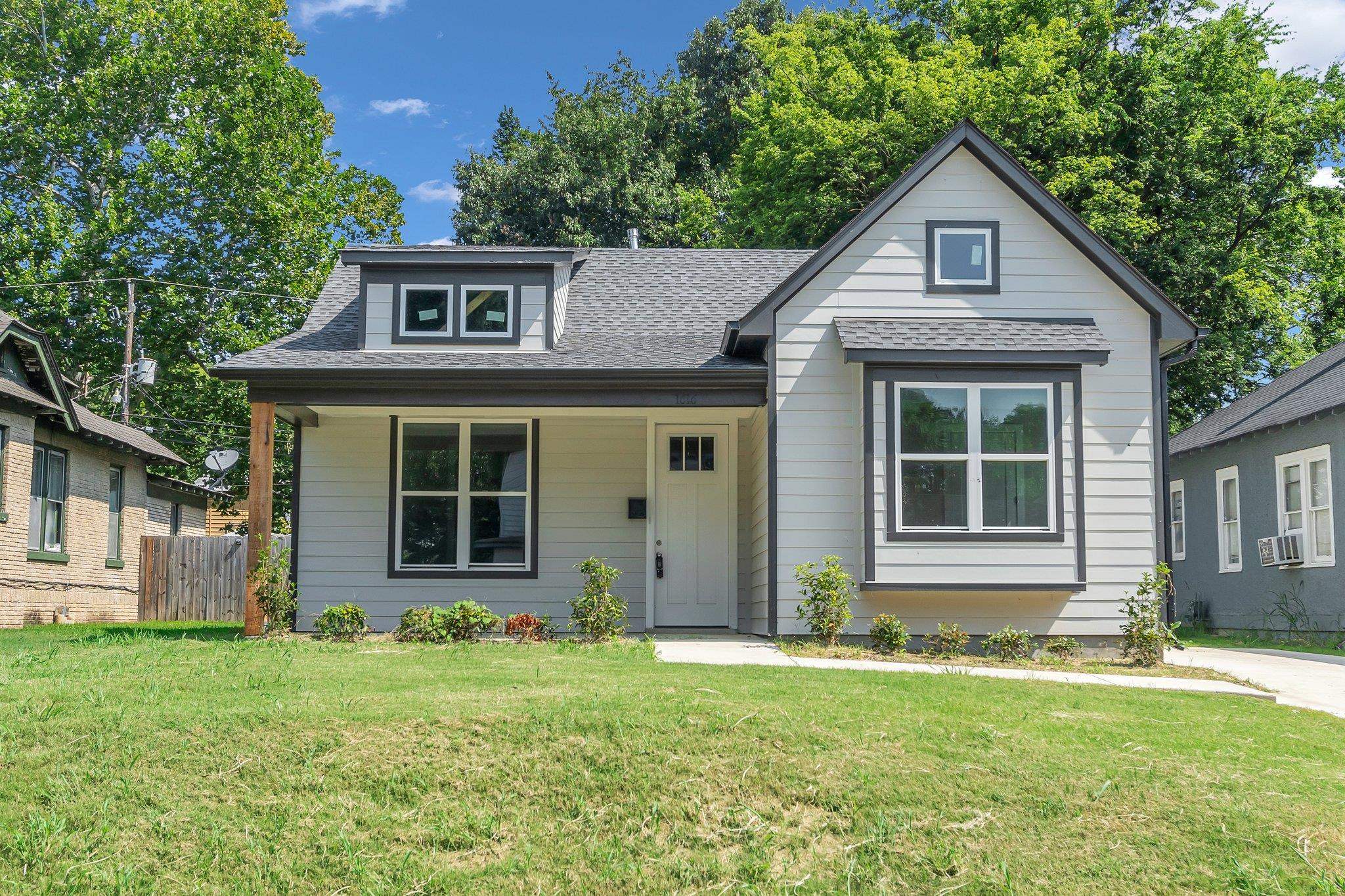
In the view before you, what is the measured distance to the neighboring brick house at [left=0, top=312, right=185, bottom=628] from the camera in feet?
58.4

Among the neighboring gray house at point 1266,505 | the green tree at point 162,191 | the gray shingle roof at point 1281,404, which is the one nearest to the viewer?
the neighboring gray house at point 1266,505

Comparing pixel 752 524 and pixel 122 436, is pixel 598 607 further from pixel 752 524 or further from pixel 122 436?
pixel 122 436

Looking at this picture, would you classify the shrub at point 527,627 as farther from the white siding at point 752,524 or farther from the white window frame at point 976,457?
the white window frame at point 976,457

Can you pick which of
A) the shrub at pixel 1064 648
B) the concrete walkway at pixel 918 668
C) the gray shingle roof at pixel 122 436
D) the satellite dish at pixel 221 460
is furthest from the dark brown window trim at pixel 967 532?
the satellite dish at pixel 221 460

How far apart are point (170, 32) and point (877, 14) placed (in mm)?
17027

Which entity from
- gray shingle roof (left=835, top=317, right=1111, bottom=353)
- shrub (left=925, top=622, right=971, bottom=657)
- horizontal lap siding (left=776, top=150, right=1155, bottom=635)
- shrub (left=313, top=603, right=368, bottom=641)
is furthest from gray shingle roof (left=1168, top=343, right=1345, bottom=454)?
shrub (left=313, top=603, right=368, bottom=641)

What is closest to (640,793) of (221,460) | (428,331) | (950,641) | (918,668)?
(918,668)

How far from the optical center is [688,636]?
1269 cm

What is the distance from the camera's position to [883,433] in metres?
11.6

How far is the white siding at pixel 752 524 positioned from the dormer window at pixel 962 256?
2.41 m

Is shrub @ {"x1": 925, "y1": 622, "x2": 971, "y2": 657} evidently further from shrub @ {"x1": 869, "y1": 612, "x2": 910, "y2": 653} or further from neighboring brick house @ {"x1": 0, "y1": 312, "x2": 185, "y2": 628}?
neighboring brick house @ {"x1": 0, "y1": 312, "x2": 185, "y2": 628}

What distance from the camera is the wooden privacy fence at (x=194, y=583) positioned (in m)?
22.6

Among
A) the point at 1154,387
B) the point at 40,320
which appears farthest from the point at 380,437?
the point at 40,320

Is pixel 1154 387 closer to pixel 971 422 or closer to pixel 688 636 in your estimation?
pixel 971 422
